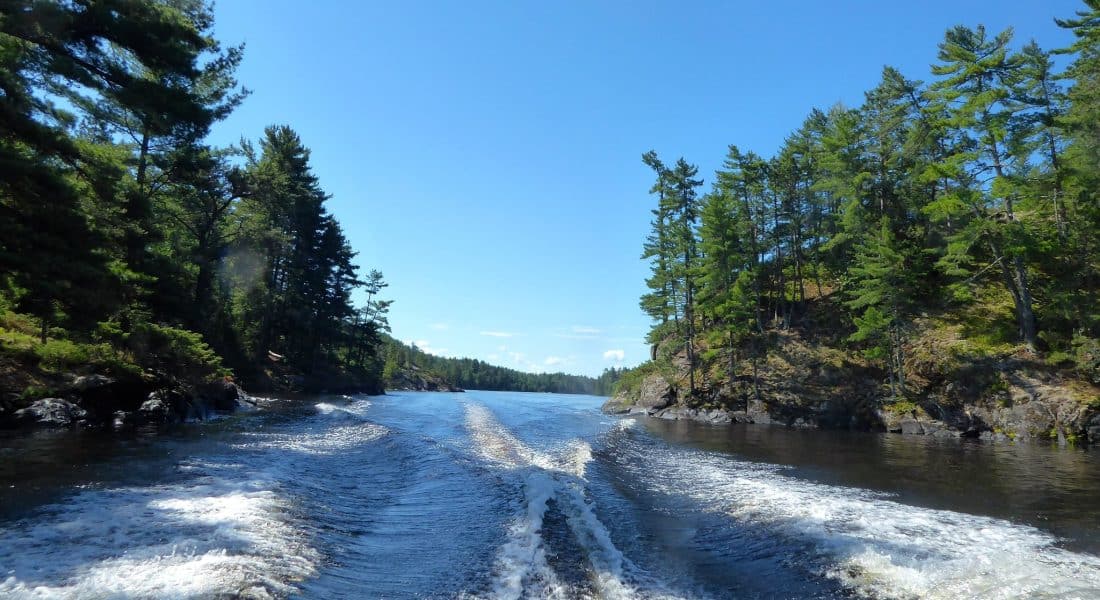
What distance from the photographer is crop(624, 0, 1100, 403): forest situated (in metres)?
23.1

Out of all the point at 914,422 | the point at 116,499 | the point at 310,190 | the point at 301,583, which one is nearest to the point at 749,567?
the point at 301,583

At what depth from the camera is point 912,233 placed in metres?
31.3

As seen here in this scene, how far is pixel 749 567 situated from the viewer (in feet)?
21.2

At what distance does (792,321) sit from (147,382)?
3748cm

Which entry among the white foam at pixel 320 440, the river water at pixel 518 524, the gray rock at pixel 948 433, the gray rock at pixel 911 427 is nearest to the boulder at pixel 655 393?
the gray rock at pixel 911 427

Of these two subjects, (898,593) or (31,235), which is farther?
(31,235)

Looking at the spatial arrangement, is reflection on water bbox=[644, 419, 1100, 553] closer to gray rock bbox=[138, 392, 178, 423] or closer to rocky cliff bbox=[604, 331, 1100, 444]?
rocky cliff bbox=[604, 331, 1100, 444]

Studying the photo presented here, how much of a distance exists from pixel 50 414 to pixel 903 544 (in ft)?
65.9

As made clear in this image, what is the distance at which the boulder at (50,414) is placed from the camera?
538 inches

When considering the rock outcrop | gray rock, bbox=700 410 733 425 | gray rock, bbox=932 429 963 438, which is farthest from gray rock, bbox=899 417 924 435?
the rock outcrop

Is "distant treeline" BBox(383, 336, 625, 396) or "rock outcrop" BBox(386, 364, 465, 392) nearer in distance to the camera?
"rock outcrop" BBox(386, 364, 465, 392)

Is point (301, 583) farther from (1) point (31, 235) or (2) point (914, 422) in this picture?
(2) point (914, 422)

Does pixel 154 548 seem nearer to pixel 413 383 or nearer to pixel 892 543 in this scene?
pixel 892 543

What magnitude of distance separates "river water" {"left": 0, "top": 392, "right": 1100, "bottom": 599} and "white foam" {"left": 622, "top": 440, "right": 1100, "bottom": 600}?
0.04 meters
